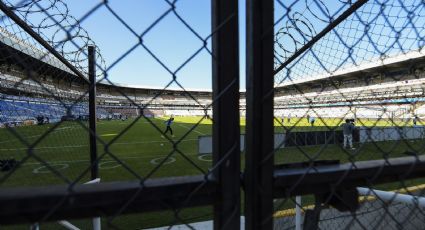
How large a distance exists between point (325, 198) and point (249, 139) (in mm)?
394

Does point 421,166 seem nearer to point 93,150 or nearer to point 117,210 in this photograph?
point 117,210

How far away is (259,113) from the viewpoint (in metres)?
0.92

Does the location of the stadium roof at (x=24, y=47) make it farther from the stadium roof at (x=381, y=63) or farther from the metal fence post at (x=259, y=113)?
the metal fence post at (x=259, y=113)

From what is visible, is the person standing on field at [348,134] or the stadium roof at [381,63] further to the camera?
the person standing on field at [348,134]

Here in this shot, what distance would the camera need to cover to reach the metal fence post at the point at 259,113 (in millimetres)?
896

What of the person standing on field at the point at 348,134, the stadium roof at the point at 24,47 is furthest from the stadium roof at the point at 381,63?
the person standing on field at the point at 348,134

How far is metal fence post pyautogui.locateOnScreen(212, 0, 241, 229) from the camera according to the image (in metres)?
0.86

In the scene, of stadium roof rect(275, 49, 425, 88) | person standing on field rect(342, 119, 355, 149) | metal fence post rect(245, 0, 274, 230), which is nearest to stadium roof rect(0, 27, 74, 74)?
stadium roof rect(275, 49, 425, 88)

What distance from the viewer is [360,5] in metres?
2.02

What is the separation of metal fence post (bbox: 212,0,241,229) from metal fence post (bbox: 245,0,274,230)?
48 mm

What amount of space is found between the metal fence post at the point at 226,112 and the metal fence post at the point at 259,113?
0.05 m

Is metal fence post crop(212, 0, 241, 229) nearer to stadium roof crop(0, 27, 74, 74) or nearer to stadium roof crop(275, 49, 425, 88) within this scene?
stadium roof crop(275, 49, 425, 88)

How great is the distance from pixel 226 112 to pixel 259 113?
10 cm

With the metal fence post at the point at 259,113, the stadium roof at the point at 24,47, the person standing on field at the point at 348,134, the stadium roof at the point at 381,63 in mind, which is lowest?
the person standing on field at the point at 348,134
